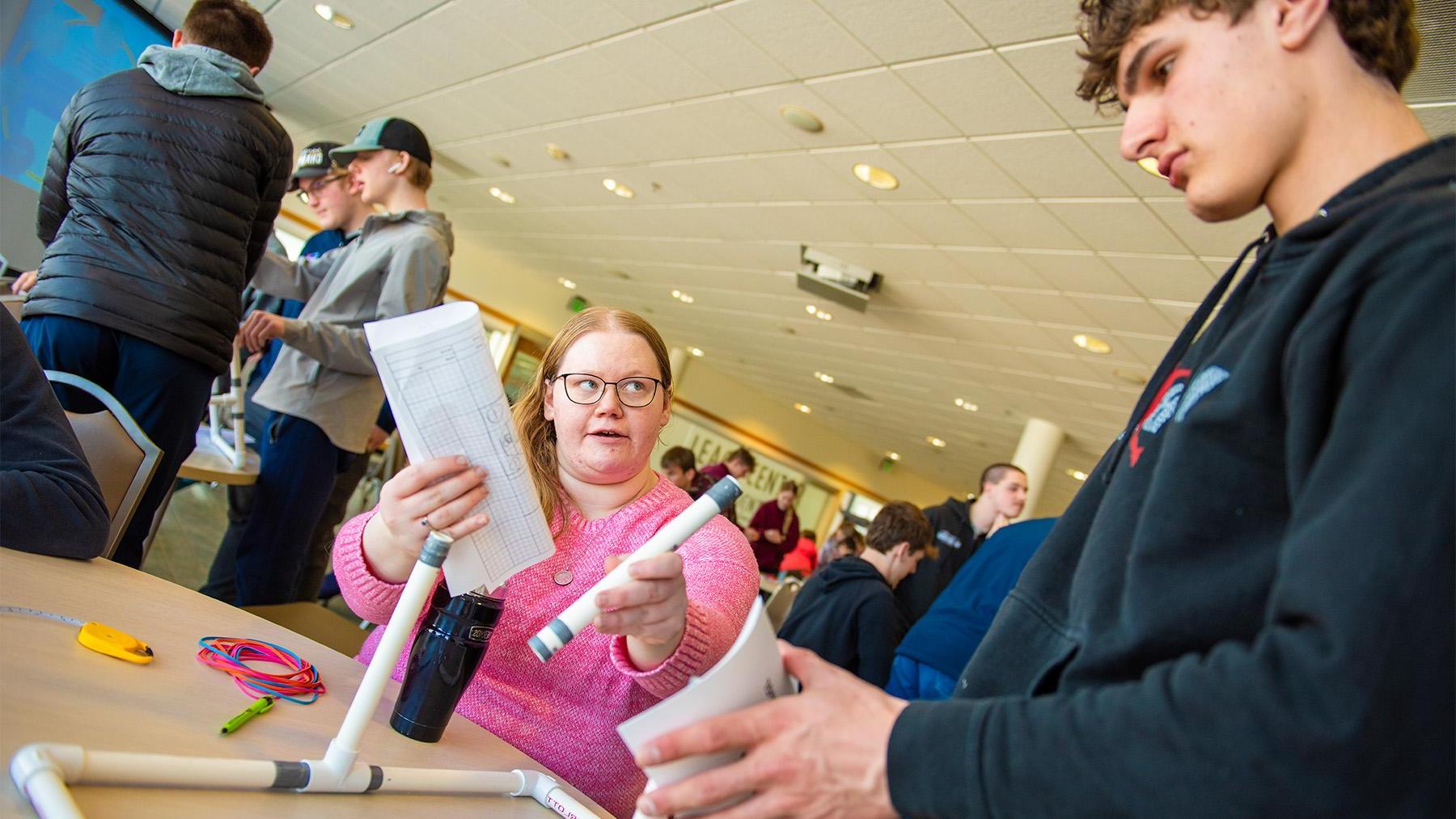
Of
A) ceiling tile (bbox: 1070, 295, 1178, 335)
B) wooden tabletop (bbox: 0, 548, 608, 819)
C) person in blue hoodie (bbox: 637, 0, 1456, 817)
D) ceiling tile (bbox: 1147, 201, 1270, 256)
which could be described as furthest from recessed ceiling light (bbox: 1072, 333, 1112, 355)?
wooden tabletop (bbox: 0, 548, 608, 819)

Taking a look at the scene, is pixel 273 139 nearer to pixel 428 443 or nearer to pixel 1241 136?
pixel 428 443

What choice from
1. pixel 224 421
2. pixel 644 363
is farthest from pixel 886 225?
pixel 644 363

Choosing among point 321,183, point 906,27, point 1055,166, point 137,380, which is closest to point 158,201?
point 137,380

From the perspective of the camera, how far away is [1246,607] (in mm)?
612

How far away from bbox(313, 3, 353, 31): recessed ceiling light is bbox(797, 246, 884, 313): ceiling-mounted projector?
3209mm

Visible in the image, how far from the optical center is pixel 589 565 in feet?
4.55

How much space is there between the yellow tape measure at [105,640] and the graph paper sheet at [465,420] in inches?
12.5

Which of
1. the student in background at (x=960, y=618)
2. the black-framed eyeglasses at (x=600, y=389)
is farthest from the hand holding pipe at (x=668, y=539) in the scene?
the student in background at (x=960, y=618)

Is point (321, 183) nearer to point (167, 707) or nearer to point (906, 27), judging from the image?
point (906, 27)

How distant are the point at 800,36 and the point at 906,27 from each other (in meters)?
0.53

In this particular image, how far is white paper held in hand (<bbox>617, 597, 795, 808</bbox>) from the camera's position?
Answer: 0.66m

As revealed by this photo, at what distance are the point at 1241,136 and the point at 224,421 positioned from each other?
330cm

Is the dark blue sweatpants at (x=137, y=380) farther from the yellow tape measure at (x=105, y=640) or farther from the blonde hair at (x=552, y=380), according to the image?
the yellow tape measure at (x=105, y=640)

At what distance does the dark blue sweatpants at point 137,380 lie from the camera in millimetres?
1903
